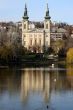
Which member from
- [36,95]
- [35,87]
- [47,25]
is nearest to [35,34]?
[47,25]

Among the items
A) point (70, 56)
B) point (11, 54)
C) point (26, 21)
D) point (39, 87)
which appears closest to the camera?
point (39, 87)

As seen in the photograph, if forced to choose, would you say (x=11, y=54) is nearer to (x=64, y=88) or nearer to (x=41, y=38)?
(x=64, y=88)

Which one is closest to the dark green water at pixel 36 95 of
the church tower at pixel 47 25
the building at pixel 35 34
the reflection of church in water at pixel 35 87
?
the reflection of church in water at pixel 35 87

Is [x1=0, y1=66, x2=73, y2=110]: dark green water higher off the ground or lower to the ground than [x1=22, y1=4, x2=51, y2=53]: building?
lower

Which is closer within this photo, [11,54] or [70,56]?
[11,54]

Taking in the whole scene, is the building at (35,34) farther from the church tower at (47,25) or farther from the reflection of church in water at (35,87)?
the reflection of church in water at (35,87)

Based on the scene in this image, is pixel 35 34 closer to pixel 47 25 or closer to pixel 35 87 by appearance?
pixel 47 25

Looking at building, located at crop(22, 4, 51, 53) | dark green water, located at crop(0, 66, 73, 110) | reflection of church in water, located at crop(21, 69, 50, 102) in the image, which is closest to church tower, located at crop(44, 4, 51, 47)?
building, located at crop(22, 4, 51, 53)

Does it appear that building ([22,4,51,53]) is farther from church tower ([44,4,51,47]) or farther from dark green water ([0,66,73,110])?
dark green water ([0,66,73,110])

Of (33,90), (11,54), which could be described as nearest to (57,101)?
(33,90)

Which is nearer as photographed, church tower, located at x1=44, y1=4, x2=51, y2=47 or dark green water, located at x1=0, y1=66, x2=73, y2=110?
dark green water, located at x1=0, y1=66, x2=73, y2=110

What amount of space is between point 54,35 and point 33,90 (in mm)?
85479

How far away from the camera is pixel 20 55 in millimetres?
65688

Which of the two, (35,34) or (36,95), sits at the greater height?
(35,34)
